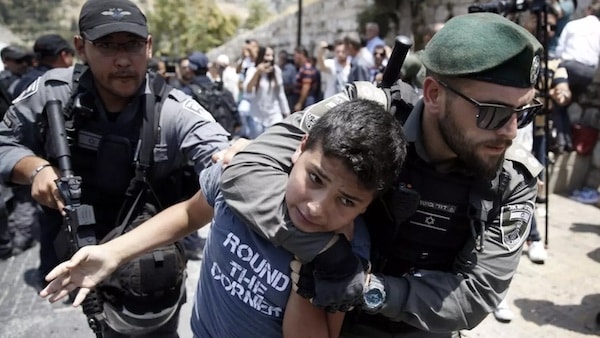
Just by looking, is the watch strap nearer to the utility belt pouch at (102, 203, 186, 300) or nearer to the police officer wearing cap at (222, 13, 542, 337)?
the utility belt pouch at (102, 203, 186, 300)

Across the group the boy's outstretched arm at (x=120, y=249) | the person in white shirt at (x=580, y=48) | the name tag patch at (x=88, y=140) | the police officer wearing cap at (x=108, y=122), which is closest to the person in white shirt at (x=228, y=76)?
the person in white shirt at (x=580, y=48)

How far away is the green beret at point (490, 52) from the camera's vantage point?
47.2 inches

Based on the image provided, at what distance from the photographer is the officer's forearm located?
2070 millimetres

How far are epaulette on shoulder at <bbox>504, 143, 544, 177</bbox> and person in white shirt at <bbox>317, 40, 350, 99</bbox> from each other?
6.57 m

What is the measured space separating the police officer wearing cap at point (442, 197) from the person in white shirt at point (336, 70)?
665 centimetres

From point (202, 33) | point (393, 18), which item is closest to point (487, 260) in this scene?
point (393, 18)

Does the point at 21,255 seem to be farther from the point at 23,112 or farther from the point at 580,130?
the point at 580,130

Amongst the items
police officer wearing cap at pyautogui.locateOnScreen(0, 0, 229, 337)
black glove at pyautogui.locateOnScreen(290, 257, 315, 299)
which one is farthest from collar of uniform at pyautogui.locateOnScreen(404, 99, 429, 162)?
police officer wearing cap at pyautogui.locateOnScreen(0, 0, 229, 337)

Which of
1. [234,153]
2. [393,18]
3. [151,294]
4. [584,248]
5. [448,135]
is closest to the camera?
[448,135]

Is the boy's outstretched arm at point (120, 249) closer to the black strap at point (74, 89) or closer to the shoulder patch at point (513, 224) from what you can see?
the black strap at point (74, 89)

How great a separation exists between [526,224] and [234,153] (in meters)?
0.82

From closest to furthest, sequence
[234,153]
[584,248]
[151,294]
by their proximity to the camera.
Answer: [234,153] < [151,294] < [584,248]

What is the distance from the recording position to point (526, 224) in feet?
4.55

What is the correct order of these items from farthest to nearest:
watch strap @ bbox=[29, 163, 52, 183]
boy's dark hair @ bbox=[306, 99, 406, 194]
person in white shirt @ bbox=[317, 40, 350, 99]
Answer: person in white shirt @ bbox=[317, 40, 350, 99] → watch strap @ bbox=[29, 163, 52, 183] → boy's dark hair @ bbox=[306, 99, 406, 194]
